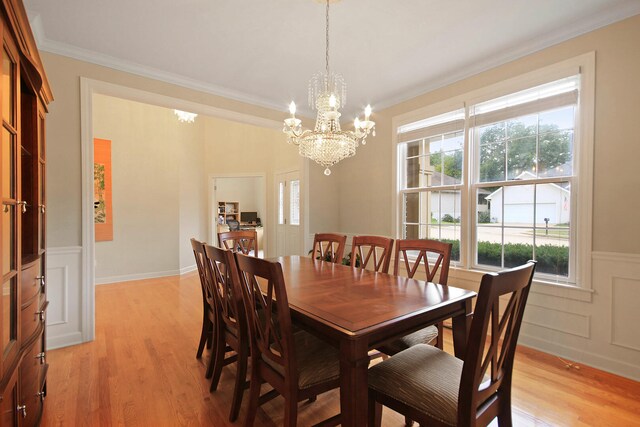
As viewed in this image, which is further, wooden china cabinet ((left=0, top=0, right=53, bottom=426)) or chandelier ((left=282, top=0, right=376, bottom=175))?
chandelier ((left=282, top=0, right=376, bottom=175))

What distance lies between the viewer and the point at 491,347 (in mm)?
1158

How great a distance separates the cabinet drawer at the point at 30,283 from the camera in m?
1.37

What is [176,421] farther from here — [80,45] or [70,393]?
[80,45]

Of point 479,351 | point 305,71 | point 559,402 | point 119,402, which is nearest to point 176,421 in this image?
point 119,402

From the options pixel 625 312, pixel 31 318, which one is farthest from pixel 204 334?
pixel 625 312

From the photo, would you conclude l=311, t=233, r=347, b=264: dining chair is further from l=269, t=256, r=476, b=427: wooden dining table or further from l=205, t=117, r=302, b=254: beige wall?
l=205, t=117, r=302, b=254: beige wall

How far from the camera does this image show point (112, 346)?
2723 mm

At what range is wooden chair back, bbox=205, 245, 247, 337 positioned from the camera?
1657 mm

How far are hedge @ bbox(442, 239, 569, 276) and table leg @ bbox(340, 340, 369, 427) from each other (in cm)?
237

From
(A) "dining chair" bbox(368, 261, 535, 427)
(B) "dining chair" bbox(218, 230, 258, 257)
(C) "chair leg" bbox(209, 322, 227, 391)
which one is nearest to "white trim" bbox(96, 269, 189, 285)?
(B) "dining chair" bbox(218, 230, 258, 257)

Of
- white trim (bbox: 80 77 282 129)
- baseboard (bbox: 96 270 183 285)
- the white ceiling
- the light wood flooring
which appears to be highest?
the white ceiling

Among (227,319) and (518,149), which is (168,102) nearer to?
(227,319)

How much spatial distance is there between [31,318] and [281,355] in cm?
130

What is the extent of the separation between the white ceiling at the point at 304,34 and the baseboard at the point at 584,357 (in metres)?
2.60
